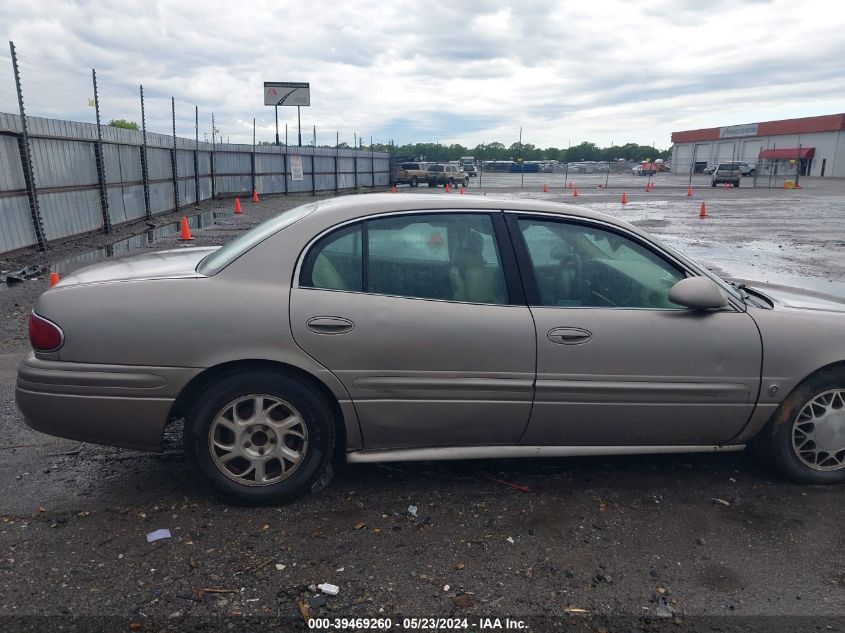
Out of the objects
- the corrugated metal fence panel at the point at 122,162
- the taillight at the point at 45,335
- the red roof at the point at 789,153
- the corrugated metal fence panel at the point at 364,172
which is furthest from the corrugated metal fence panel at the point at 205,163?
the red roof at the point at 789,153

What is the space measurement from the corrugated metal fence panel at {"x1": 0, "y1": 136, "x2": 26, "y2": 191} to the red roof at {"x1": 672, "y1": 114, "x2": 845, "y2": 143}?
220 ft

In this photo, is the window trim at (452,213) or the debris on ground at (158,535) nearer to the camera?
the debris on ground at (158,535)

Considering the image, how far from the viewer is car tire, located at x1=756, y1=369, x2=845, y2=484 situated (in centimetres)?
362

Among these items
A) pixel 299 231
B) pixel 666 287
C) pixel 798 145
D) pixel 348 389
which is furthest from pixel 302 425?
pixel 798 145

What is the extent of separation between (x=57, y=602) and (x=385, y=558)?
1299mm

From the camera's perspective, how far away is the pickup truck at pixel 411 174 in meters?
46.9

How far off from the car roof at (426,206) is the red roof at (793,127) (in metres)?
69.0

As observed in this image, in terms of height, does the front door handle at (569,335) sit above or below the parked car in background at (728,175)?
above

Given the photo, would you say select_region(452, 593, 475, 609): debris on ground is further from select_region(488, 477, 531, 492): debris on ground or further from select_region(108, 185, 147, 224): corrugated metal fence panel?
select_region(108, 185, 147, 224): corrugated metal fence panel

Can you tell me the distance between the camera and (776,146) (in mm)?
73438

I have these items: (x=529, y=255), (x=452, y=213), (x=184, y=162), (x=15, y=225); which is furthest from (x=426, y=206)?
(x=184, y=162)

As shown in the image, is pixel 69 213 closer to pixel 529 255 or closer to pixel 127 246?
pixel 127 246

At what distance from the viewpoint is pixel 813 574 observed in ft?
9.60

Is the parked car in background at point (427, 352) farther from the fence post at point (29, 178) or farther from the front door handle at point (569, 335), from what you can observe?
the fence post at point (29, 178)
